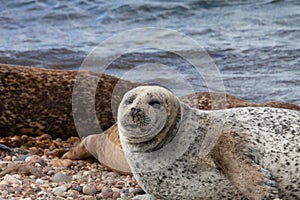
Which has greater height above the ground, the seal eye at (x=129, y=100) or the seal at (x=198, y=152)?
the seal eye at (x=129, y=100)

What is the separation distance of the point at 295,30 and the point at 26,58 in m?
4.56

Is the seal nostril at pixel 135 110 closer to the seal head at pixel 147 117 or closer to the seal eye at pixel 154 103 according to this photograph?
the seal head at pixel 147 117

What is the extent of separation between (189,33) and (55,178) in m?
8.43

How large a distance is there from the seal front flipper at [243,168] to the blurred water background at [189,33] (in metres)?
4.72

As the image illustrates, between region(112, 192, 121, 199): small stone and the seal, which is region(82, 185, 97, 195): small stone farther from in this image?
the seal

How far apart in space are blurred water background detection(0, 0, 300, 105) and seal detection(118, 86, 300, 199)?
4.61 meters

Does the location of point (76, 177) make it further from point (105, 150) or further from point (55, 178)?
point (105, 150)

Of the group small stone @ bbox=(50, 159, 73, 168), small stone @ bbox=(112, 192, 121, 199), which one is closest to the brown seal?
small stone @ bbox=(50, 159, 73, 168)

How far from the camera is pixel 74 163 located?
20.5 feet

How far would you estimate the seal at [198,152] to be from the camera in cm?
445

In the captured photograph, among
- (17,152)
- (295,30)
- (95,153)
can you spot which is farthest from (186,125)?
(295,30)

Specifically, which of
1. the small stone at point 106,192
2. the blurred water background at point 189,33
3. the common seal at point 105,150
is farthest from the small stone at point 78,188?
the blurred water background at point 189,33

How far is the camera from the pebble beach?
519 cm

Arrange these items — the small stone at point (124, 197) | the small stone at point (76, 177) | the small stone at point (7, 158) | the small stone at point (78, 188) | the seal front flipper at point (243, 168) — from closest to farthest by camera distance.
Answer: the seal front flipper at point (243, 168), the small stone at point (124, 197), the small stone at point (78, 188), the small stone at point (76, 177), the small stone at point (7, 158)
